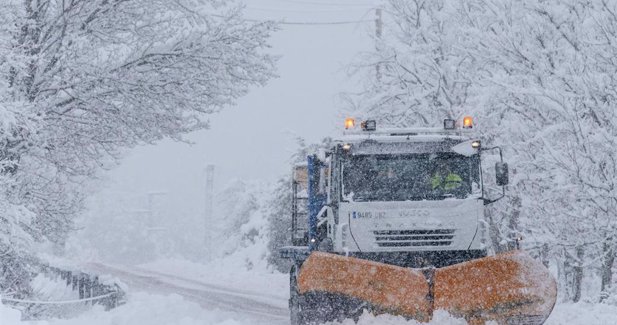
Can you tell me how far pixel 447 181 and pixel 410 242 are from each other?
97 cm

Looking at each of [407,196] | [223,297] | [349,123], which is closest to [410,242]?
[407,196]

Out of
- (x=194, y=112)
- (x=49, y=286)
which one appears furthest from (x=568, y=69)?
(x=49, y=286)

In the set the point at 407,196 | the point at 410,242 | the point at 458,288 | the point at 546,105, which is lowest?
the point at 458,288

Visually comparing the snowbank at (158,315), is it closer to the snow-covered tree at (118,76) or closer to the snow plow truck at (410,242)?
the snow plow truck at (410,242)

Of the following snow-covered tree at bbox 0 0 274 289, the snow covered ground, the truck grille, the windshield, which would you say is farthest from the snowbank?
the windshield

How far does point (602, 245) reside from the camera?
1070 cm

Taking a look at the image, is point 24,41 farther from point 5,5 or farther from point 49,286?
point 49,286

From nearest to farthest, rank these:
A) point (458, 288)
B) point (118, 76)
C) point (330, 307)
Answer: point (458, 288), point (330, 307), point (118, 76)

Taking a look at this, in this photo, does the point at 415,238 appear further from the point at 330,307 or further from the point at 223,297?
the point at 223,297

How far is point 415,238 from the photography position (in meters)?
9.20

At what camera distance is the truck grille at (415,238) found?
918cm

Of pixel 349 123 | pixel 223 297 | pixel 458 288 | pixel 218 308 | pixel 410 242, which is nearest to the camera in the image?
pixel 458 288

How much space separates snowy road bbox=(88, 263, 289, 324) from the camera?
12.2m

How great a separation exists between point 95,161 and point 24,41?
2.50 meters
